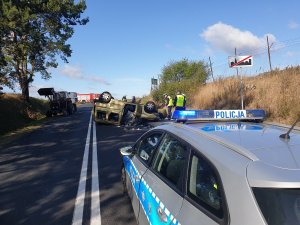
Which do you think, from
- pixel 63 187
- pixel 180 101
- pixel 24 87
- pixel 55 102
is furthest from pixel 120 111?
pixel 24 87

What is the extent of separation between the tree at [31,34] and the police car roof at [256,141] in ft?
65.2

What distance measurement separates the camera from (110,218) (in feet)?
17.5

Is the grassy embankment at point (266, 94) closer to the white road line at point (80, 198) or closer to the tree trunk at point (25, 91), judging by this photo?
the white road line at point (80, 198)

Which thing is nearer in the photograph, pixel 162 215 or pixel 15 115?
pixel 162 215

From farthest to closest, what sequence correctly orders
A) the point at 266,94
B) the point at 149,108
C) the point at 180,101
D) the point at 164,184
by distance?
the point at 180,101, the point at 149,108, the point at 266,94, the point at 164,184

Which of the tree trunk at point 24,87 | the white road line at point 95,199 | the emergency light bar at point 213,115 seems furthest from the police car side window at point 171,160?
the tree trunk at point 24,87

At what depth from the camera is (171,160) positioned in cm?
369

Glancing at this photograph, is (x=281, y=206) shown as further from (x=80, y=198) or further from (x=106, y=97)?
(x=106, y=97)

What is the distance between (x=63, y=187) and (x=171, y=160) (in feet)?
13.3

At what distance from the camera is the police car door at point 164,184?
123 inches

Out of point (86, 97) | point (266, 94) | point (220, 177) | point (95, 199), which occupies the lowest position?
point (95, 199)

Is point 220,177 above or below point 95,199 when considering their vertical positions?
above

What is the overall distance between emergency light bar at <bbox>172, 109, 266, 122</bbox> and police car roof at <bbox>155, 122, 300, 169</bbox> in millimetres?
559

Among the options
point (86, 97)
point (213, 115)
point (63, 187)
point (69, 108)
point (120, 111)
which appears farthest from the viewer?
point (86, 97)
